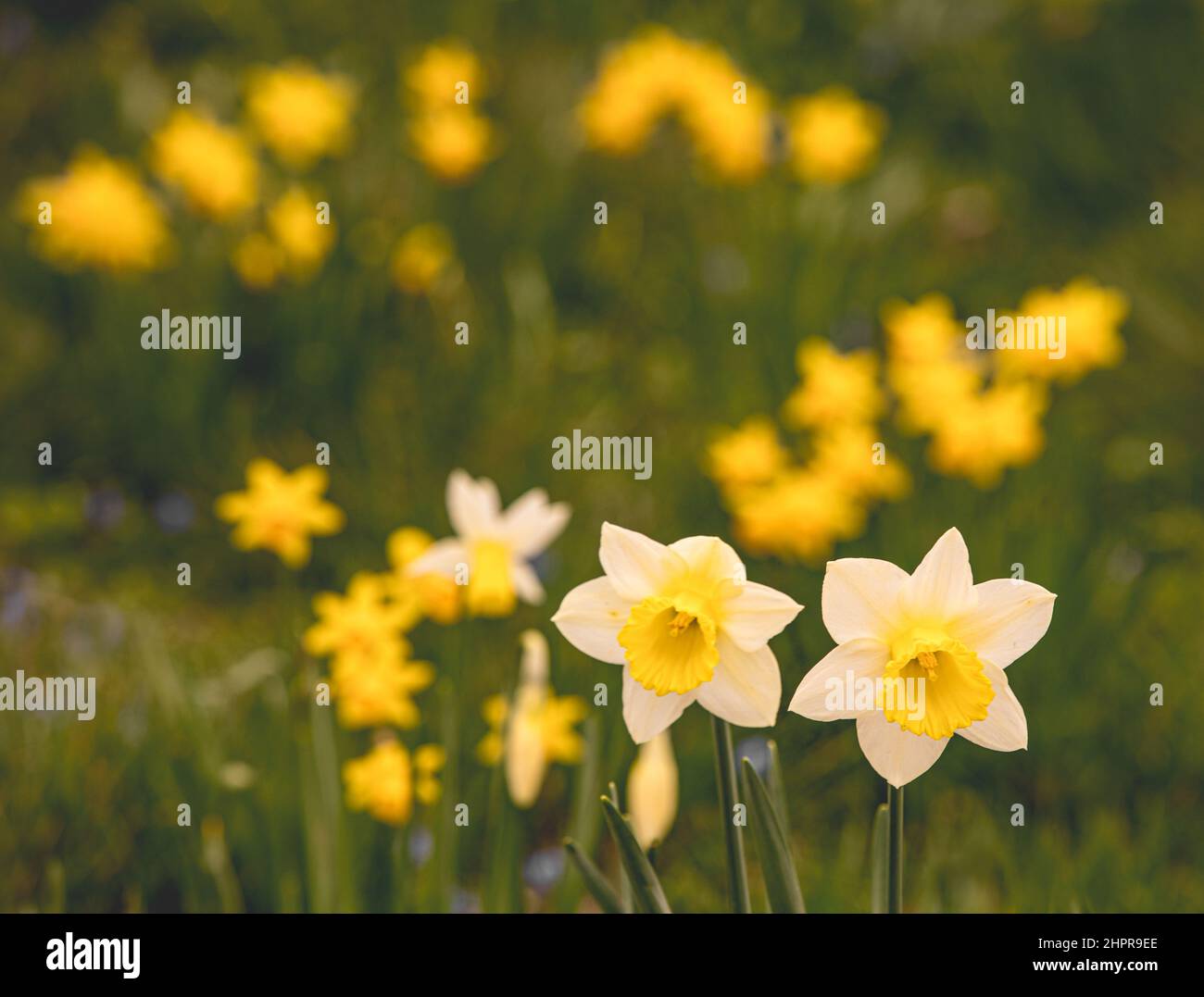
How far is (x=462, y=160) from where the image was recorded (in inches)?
143

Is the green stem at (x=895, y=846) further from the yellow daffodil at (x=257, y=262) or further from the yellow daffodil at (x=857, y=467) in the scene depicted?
the yellow daffodil at (x=257, y=262)

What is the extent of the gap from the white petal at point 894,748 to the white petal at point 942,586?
117 mm

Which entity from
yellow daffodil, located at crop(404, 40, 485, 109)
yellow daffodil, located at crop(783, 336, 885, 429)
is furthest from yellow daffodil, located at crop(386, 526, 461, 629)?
yellow daffodil, located at crop(404, 40, 485, 109)

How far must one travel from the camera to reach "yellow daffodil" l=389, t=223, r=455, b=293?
11.4 feet

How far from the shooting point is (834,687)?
1241mm

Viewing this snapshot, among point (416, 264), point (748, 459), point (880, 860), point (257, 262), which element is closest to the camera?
point (880, 860)

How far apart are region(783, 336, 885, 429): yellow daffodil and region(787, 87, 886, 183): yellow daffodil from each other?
1.08 m

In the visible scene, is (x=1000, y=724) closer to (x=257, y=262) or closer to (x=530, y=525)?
(x=530, y=525)

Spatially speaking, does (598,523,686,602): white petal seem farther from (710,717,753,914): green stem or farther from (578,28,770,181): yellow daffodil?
(578,28,770,181): yellow daffodil

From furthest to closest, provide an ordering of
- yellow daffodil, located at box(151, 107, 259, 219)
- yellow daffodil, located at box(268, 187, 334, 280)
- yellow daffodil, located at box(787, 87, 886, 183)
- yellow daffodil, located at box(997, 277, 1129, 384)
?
yellow daffodil, located at box(787, 87, 886, 183)
yellow daffodil, located at box(151, 107, 259, 219)
yellow daffodil, located at box(268, 187, 334, 280)
yellow daffodil, located at box(997, 277, 1129, 384)

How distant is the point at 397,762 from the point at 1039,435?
5.75 feet

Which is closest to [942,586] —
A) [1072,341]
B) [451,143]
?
[1072,341]

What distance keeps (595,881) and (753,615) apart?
1.24ft

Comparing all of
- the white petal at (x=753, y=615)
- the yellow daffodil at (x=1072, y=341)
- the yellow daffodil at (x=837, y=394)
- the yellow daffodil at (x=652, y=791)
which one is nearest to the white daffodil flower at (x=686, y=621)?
the white petal at (x=753, y=615)
